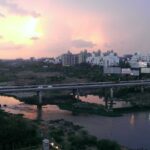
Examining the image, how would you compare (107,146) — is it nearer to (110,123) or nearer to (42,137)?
(42,137)

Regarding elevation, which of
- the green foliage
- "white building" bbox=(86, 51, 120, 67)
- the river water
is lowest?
the river water

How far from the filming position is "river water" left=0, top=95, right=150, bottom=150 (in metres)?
11.2

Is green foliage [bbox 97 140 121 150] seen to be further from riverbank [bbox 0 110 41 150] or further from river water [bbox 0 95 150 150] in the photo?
riverbank [bbox 0 110 41 150]

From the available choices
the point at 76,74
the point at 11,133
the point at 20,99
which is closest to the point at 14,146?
the point at 11,133

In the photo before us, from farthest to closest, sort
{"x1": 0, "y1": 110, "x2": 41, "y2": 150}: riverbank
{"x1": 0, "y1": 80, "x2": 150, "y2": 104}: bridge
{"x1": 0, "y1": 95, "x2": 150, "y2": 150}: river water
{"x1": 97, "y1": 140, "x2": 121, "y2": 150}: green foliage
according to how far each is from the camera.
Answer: {"x1": 0, "y1": 80, "x2": 150, "y2": 104}: bridge → {"x1": 0, "y1": 95, "x2": 150, "y2": 150}: river water → {"x1": 97, "y1": 140, "x2": 121, "y2": 150}: green foliage → {"x1": 0, "y1": 110, "x2": 41, "y2": 150}: riverbank

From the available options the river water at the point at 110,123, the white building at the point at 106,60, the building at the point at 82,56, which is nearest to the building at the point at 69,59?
the building at the point at 82,56

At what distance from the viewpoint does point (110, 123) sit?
13.8 m

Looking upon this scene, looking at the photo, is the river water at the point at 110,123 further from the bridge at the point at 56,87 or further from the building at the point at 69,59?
the building at the point at 69,59

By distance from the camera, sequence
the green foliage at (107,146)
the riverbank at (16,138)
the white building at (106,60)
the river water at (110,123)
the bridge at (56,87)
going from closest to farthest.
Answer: the riverbank at (16,138) < the green foliage at (107,146) < the river water at (110,123) < the bridge at (56,87) < the white building at (106,60)

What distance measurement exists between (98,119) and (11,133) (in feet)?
19.5

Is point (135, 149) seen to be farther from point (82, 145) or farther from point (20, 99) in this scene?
point (20, 99)

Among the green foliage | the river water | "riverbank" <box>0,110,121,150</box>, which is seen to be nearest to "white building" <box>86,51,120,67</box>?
the river water

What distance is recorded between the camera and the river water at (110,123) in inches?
443

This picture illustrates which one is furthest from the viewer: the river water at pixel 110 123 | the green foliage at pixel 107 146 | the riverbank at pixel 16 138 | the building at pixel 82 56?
the building at pixel 82 56
